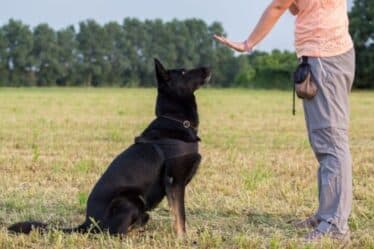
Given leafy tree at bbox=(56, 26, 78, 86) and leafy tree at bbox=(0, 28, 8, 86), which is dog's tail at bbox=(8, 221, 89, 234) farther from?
leafy tree at bbox=(56, 26, 78, 86)

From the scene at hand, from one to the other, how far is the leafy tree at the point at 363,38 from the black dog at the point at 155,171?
52.5 meters

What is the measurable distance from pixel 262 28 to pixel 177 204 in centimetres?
155

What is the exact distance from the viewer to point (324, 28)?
5109 millimetres

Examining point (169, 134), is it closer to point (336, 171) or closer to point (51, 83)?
point (336, 171)

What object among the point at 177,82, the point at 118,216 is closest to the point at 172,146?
the point at 177,82

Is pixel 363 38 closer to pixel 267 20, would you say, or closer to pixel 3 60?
pixel 3 60

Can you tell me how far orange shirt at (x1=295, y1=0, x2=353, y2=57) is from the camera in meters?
5.11

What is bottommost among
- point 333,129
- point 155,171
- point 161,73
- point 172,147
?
point 155,171

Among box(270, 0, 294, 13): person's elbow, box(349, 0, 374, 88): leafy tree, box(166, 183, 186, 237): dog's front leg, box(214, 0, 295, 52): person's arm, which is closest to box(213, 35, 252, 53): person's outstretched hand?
box(214, 0, 295, 52): person's arm

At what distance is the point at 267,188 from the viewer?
7.40 metres

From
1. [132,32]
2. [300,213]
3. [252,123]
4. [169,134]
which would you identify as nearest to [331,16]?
[169,134]

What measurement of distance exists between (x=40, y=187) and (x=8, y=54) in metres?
75.4

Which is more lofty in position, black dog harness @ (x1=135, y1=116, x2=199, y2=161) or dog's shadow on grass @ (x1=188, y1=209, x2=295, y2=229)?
black dog harness @ (x1=135, y1=116, x2=199, y2=161)

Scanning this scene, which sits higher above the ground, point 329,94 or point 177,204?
point 329,94
